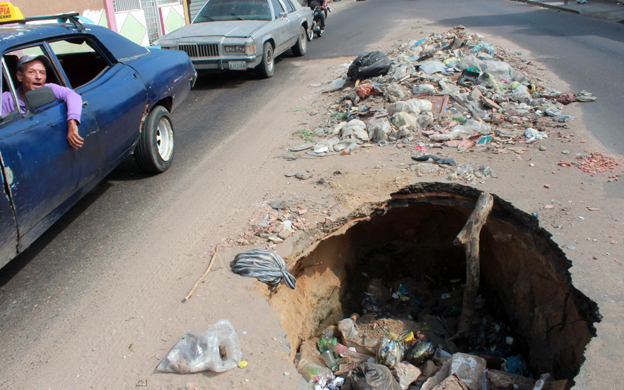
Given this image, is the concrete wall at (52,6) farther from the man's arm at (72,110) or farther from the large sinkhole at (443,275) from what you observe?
the large sinkhole at (443,275)

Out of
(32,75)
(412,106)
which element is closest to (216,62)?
(412,106)

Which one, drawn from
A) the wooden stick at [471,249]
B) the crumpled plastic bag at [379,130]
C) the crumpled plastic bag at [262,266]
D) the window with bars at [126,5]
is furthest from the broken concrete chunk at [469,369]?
the window with bars at [126,5]

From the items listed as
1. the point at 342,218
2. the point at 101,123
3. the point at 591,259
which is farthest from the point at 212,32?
the point at 591,259

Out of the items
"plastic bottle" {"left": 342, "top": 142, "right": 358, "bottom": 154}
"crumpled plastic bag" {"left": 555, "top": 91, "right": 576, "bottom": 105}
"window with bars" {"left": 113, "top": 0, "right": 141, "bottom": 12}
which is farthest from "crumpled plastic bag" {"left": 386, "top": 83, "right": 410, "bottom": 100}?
"window with bars" {"left": 113, "top": 0, "right": 141, "bottom": 12}

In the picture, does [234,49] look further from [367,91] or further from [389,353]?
[389,353]

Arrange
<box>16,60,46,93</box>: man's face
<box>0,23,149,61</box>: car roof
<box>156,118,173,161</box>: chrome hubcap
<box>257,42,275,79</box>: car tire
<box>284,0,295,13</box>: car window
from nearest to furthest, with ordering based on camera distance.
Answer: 1. <box>0,23,149,61</box>: car roof
2. <box>16,60,46,93</box>: man's face
3. <box>156,118,173,161</box>: chrome hubcap
4. <box>257,42,275,79</box>: car tire
5. <box>284,0,295,13</box>: car window

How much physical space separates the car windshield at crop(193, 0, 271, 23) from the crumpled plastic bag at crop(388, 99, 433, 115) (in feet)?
15.3

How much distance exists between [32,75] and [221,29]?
238 inches

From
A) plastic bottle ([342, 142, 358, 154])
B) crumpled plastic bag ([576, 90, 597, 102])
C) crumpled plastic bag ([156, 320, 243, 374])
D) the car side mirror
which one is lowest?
crumpled plastic bag ([156, 320, 243, 374])

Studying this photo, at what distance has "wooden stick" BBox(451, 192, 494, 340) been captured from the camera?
3.93 meters

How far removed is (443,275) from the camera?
592cm

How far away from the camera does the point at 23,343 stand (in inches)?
111

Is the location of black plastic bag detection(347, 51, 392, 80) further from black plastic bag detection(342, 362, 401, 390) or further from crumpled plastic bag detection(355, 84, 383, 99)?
black plastic bag detection(342, 362, 401, 390)

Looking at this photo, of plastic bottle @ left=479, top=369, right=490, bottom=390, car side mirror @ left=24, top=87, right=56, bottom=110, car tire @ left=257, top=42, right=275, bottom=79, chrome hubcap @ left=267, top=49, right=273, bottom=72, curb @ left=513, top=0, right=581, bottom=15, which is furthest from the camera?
curb @ left=513, top=0, right=581, bottom=15
